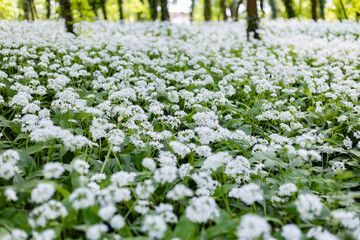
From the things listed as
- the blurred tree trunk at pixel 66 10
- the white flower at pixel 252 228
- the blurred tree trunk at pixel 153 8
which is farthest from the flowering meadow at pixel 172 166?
the blurred tree trunk at pixel 153 8

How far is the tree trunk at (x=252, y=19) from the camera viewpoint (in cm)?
1037

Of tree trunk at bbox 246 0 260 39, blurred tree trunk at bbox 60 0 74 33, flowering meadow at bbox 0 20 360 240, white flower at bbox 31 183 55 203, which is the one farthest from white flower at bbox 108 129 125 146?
tree trunk at bbox 246 0 260 39

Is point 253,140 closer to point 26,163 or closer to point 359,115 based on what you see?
point 359,115

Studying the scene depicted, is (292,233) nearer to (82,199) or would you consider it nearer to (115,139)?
(82,199)

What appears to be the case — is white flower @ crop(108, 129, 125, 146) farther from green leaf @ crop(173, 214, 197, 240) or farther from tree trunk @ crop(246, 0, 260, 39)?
tree trunk @ crop(246, 0, 260, 39)

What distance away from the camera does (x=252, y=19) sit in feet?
34.4

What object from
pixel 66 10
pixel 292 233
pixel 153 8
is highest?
pixel 153 8

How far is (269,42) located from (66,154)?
27.2 ft

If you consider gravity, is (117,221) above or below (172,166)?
below

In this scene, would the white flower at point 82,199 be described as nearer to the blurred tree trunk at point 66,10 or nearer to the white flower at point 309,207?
the white flower at point 309,207

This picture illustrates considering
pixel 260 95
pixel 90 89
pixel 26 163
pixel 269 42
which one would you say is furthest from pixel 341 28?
pixel 26 163

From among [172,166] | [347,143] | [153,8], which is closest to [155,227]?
[172,166]

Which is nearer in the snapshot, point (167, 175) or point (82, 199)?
point (82, 199)

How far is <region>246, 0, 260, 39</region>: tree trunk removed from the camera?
34.0ft
